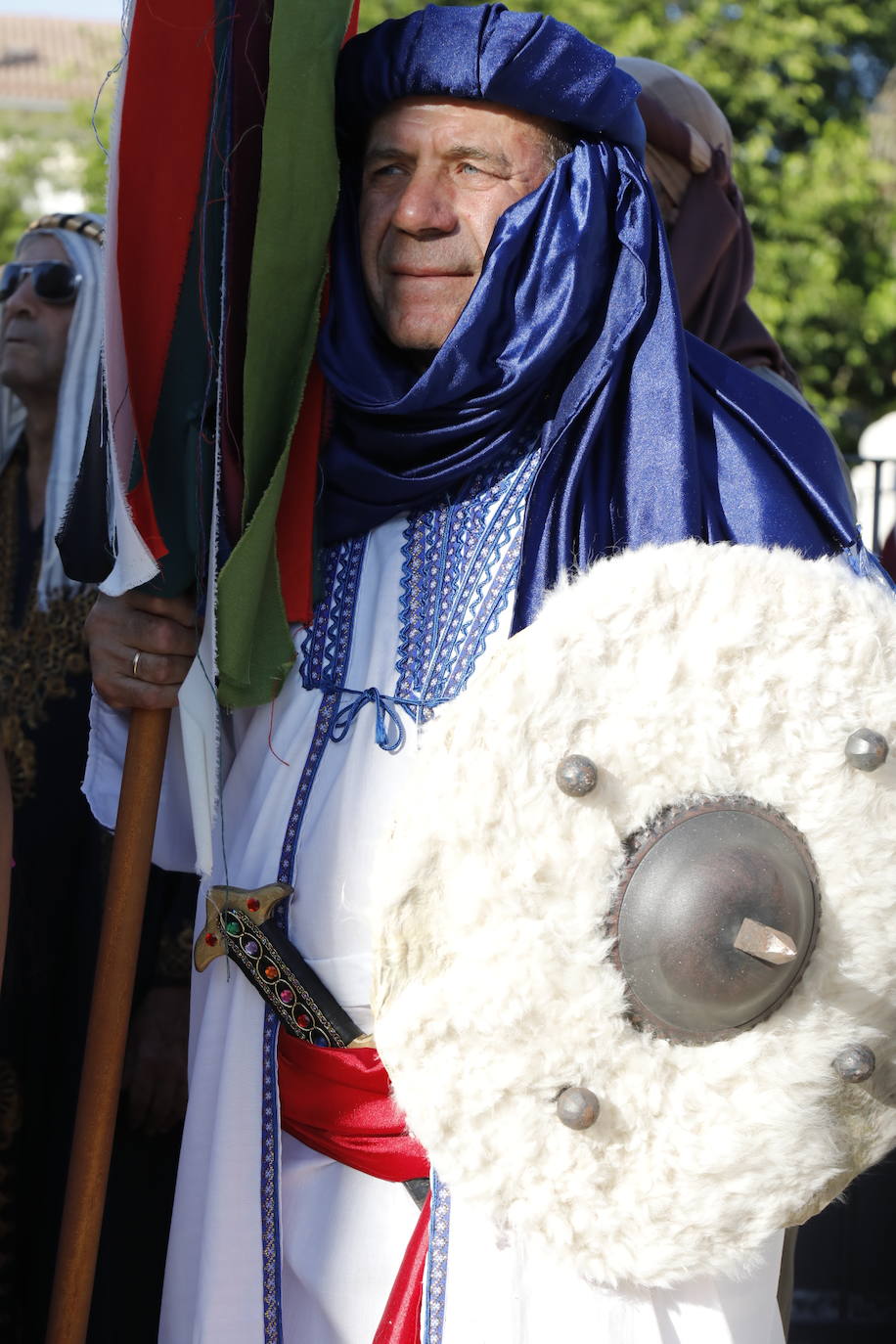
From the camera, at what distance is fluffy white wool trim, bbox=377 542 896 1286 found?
1.41 metres

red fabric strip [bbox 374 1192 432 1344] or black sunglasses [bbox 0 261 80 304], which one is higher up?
black sunglasses [bbox 0 261 80 304]

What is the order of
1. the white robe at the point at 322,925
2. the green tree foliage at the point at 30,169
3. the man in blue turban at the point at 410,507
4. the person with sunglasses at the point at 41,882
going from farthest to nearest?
the green tree foliage at the point at 30,169
the person with sunglasses at the point at 41,882
the white robe at the point at 322,925
the man in blue turban at the point at 410,507

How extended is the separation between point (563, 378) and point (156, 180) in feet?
2.13

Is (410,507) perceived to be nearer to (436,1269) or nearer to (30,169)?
(436,1269)

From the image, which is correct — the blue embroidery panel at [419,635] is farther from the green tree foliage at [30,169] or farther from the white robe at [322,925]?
the green tree foliage at [30,169]

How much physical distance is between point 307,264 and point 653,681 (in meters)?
0.97

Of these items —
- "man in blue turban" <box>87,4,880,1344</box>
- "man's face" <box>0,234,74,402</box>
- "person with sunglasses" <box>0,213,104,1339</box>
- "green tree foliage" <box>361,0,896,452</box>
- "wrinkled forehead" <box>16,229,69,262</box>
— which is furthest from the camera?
"green tree foliage" <box>361,0,896,452</box>

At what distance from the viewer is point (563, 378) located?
2.00 meters

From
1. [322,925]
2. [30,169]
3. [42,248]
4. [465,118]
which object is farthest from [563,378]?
[30,169]

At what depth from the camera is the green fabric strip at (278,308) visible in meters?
1.99

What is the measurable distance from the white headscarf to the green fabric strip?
1.07 metres

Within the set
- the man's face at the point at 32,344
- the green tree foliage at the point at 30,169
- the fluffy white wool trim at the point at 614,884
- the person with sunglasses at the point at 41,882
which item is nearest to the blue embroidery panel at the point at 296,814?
the fluffy white wool trim at the point at 614,884

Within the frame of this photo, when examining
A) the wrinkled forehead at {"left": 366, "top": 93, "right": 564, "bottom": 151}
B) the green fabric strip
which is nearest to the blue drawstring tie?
the green fabric strip

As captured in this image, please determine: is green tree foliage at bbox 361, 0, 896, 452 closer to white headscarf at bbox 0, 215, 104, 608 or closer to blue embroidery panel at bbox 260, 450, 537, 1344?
white headscarf at bbox 0, 215, 104, 608
